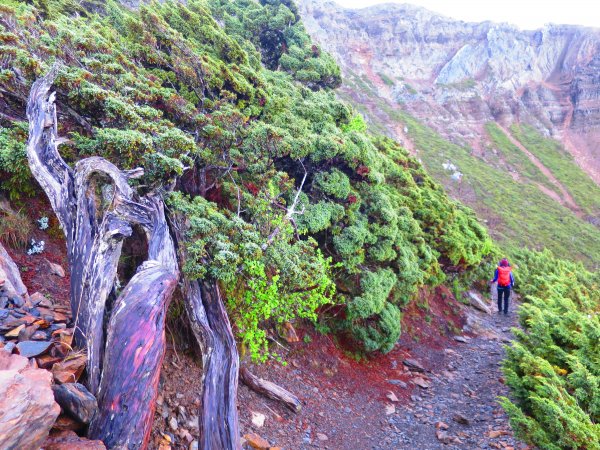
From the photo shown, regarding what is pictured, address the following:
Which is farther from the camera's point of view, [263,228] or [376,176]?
[376,176]

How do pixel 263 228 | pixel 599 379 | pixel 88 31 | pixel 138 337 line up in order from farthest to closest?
pixel 88 31 → pixel 263 228 → pixel 599 379 → pixel 138 337

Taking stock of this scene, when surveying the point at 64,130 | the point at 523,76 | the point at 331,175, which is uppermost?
the point at 523,76

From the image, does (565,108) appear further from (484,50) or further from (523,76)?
(484,50)

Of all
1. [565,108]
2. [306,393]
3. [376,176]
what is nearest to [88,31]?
[376,176]

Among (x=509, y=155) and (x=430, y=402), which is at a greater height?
(x=509, y=155)

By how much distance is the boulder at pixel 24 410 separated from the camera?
2195 millimetres

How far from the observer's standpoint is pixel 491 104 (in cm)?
7431

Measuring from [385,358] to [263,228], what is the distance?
19.6 ft

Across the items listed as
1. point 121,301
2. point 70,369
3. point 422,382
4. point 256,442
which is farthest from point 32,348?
point 422,382

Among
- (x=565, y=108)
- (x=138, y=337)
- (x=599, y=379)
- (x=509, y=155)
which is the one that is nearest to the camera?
(x=138, y=337)

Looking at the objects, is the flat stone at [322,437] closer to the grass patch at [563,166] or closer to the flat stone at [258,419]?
the flat stone at [258,419]

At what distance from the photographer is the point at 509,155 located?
2375 inches

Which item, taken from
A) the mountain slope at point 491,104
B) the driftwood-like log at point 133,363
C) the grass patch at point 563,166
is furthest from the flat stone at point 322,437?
the grass patch at point 563,166

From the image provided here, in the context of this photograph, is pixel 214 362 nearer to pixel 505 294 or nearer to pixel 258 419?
pixel 258 419
